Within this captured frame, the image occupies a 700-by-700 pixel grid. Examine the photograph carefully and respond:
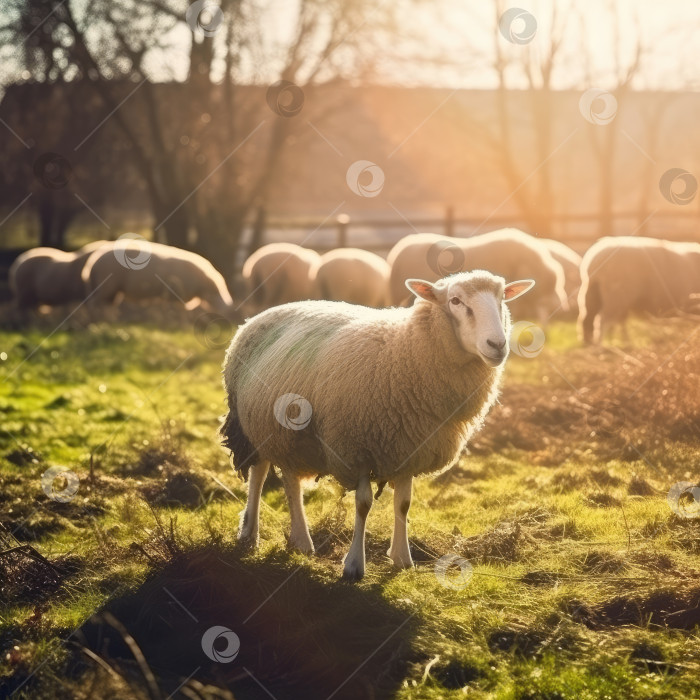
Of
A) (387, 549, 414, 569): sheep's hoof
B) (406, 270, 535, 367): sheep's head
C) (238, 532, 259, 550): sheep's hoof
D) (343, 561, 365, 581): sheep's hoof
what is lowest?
(238, 532, 259, 550): sheep's hoof

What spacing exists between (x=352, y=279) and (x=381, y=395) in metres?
9.20

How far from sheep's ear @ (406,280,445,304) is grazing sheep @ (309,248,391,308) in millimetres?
8793

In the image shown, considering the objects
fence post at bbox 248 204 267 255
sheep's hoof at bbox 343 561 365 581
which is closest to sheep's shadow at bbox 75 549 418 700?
sheep's hoof at bbox 343 561 365 581

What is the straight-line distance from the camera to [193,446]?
7484 mm

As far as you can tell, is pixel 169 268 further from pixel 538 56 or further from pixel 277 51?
pixel 538 56

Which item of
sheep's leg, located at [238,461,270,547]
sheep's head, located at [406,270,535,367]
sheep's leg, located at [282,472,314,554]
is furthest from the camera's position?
sheep's leg, located at [238,461,270,547]

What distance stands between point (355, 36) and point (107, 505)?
15.8 meters

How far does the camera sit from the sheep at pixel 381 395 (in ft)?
15.6

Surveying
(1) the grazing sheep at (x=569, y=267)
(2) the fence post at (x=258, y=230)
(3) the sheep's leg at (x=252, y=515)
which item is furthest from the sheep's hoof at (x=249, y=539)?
(2) the fence post at (x=258, y=230)

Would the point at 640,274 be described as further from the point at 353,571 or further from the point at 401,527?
the point at 353,571

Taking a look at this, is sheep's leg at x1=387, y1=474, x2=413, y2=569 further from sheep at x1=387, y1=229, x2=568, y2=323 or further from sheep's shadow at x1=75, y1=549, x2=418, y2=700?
sheep at x1=387, y1=229, x2=568, y2=323

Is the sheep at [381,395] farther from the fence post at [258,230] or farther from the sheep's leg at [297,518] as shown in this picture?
the fence post at [258,230]

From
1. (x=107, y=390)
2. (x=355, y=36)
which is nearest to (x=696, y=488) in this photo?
(x=107, y=390)

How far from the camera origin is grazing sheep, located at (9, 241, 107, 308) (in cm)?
1695
